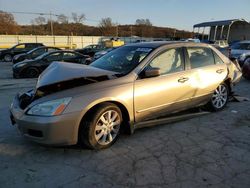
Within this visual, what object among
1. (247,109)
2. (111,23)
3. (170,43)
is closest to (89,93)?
(170,43)

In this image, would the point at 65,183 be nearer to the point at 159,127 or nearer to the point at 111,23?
the point at 159,127

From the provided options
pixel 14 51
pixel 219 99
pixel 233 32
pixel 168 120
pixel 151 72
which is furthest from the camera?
pixel 233 32

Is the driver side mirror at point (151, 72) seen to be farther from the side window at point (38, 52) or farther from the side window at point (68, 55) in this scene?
the side window at point (38, 52)

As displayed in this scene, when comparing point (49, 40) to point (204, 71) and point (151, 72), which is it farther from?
point (151, 72)

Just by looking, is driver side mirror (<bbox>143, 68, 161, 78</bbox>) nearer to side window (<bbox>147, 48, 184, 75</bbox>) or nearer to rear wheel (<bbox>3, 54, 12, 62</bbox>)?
side window (<bbox>147, 48, 184, 75</bbox>)

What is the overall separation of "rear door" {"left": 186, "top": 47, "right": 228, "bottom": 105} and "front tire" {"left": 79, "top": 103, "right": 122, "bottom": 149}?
1832 millimetres

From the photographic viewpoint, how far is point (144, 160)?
3635mm

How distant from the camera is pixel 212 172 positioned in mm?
3316

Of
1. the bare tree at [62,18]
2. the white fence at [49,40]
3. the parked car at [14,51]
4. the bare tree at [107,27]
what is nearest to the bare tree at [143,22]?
the bare tree at [107,27]

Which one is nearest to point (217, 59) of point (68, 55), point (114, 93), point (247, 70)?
point (114, 93)

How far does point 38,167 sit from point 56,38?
41759 mm

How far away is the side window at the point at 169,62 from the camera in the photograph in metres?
4.63

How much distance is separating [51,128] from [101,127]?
74 centimetres

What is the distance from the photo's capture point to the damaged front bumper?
3494 millimetres
